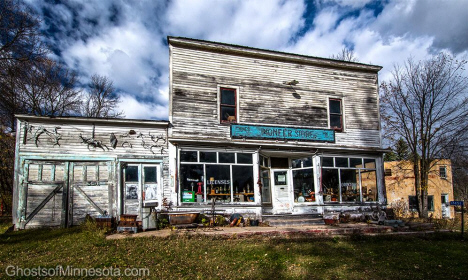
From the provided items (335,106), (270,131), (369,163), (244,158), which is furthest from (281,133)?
(369,163)

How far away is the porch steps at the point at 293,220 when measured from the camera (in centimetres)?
1288

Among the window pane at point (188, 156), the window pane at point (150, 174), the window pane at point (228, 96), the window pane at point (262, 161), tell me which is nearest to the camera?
the window pane at point (150, 174)

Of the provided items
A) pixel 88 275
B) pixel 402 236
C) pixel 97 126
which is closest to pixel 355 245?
pixel 402 236

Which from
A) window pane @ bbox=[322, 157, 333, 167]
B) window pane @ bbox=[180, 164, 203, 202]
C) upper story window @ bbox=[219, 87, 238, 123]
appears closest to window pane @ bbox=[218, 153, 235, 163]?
window pane @ bbox=[180, 164, 203, 202]

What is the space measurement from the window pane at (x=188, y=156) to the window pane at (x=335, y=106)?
7475 millimetres

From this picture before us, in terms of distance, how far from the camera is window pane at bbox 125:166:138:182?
491 inches

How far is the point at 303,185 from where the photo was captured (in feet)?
49.6

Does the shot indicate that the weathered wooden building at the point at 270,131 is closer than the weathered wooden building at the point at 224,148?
No

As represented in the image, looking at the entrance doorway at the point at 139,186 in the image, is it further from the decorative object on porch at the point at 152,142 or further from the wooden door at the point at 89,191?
the decorative object on porch at the point at 152,142

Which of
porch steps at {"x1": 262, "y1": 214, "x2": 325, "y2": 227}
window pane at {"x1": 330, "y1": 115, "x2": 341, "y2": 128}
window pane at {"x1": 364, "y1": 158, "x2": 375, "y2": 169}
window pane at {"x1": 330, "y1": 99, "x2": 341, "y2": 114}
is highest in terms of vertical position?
window pane at {"x1": 330, "y1": 99, "x2": 341, "y2": 114}

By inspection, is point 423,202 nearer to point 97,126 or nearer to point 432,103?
point 432,103

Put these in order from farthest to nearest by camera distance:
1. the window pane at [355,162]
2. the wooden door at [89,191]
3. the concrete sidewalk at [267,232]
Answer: the window pane at [355,162] → the wooden door at [89,191] → the concrete sidewalk at [267,232]

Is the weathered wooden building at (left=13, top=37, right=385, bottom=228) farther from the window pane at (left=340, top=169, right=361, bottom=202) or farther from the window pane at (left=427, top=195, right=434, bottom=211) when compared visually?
the window pane at (left=427, top=195, right=434, bottom=211)

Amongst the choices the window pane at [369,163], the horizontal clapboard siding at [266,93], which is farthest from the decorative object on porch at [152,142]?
the window pane at [369,163]
